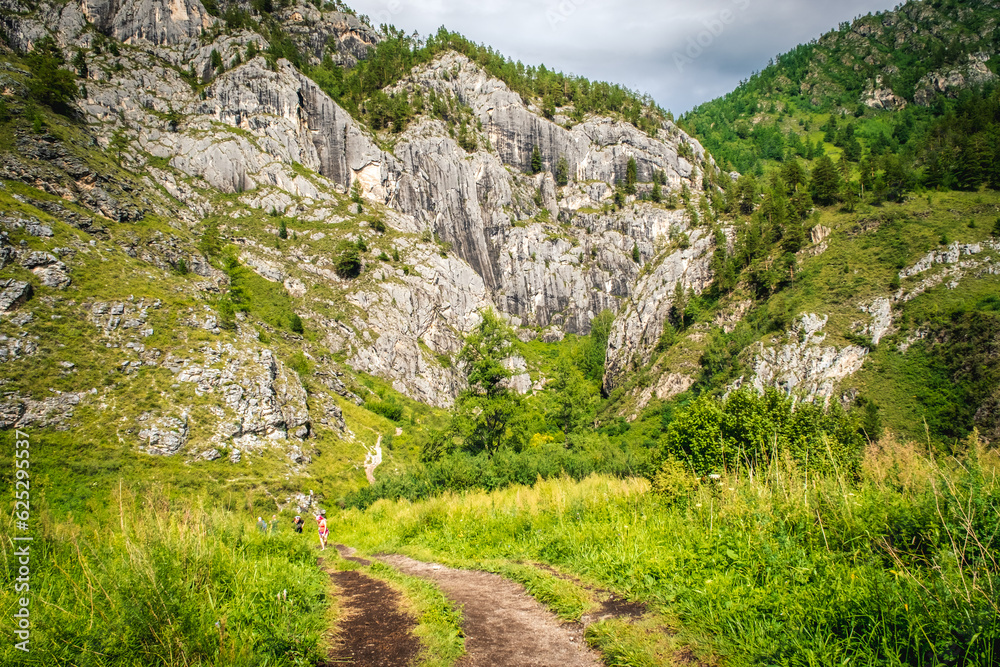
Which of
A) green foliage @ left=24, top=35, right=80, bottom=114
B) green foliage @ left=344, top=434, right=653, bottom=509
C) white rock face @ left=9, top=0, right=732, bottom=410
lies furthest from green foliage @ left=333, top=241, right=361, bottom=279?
green foliage @ left=344, top=434, right=653, bottom=509

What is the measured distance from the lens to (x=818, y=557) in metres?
5.58

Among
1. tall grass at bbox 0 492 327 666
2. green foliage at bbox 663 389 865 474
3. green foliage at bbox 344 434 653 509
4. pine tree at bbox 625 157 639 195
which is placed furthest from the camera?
pine tree at bbox 625 157 639 195

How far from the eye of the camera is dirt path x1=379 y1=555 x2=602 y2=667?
532 cm

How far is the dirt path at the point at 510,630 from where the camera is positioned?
5.32m

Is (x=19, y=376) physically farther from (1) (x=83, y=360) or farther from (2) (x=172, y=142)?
(2) (x=172, y=142)

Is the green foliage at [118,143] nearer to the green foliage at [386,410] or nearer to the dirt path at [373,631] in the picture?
the green foliage at [386,410]

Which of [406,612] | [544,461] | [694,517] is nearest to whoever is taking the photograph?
[406,612]

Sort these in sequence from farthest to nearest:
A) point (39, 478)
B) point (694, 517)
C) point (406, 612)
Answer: point (39, 478) → point (694, 517) → point (406, 612)

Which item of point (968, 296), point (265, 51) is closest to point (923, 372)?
point (968, 296)

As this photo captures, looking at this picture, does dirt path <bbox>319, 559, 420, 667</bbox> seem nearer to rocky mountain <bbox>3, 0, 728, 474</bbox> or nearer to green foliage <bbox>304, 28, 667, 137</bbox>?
rocky mountain <bbox>3, 0, 728, 474</bbox>

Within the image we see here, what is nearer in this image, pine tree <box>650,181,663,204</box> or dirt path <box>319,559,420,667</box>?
dirt path <box>319,559,420,667</box>

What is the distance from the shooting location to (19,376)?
2775 cm

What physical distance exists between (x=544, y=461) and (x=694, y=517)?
17184 mm

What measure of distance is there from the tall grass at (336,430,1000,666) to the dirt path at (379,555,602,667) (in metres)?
1.30
